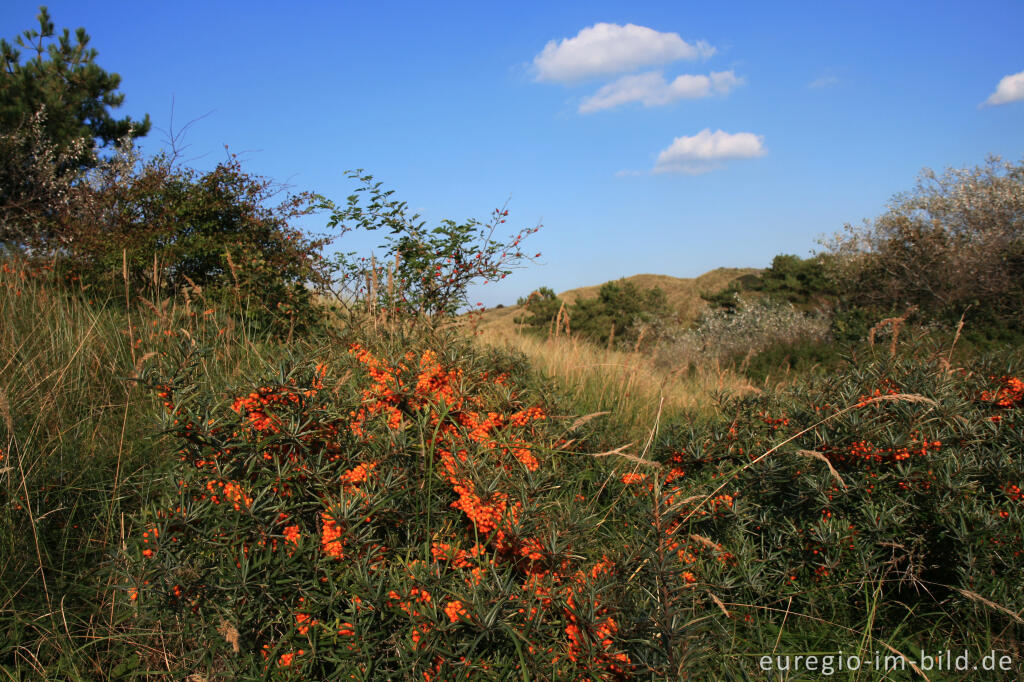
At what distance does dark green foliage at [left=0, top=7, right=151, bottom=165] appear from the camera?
39.9 ft

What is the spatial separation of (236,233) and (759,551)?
20.6 ft

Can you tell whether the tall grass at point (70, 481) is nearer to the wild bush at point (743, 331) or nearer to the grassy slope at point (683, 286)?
the wild bush at point (743, 331)

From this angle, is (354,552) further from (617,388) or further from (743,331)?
(743,331)

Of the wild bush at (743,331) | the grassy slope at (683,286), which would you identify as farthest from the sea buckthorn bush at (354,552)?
the grassy slope at (683,286)

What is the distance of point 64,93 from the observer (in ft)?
43.3

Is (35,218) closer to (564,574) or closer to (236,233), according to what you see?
(236,233)

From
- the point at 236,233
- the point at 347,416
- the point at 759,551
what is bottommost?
the point at 759,551

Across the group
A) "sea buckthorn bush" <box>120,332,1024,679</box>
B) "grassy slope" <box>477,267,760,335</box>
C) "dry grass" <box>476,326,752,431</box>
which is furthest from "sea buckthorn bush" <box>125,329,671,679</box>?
"grassy slope" <box>477,267,760,335</box>

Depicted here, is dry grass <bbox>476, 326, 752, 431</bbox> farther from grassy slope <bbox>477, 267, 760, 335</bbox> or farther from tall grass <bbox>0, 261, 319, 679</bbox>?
grassy slope <bbox>477, 267, 760, 335</bbox>

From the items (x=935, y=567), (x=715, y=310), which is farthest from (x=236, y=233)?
(x=715, y=310)

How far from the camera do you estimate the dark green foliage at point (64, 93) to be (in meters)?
12.2

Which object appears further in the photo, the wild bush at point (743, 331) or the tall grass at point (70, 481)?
the wild bush at point (743, 331)

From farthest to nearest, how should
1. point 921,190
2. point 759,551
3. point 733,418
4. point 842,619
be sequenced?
point 921,190 < point 733,418 < point 759,551 < point 842,619

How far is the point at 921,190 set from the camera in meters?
15.2
